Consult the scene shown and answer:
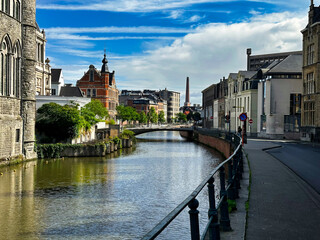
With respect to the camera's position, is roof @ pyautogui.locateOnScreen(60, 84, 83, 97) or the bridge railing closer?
the bridge railing

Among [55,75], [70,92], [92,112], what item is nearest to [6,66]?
[92,112]

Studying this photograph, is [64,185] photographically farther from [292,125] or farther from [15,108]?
[292,125]

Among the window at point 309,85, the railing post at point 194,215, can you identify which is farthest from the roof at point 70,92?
the railing post at point 194,215

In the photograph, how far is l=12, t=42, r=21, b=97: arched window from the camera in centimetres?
3138

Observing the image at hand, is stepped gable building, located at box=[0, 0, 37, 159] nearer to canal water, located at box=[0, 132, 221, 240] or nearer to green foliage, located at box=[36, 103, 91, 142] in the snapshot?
canal water, located at box=[0, 132, 221, 240]

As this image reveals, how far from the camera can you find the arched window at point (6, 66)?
97.0 ft

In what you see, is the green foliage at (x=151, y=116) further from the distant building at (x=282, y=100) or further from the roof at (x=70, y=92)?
the distant building at (x=282, y=100)

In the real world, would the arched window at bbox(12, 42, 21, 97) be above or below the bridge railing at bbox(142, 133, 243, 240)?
above

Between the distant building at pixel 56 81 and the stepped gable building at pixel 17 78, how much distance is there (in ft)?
113

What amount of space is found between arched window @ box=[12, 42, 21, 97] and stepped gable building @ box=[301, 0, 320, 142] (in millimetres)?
29914

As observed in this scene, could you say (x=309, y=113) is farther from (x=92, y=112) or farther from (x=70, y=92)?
(x=70, y=92)

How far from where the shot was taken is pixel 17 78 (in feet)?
105

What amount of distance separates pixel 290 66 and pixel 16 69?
35681 mm

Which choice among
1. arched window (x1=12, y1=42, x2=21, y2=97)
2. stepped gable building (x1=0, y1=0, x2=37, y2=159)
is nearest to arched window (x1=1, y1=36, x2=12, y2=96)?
stepped gable building (x1=0, y1=0, x2=37, y2=159)
